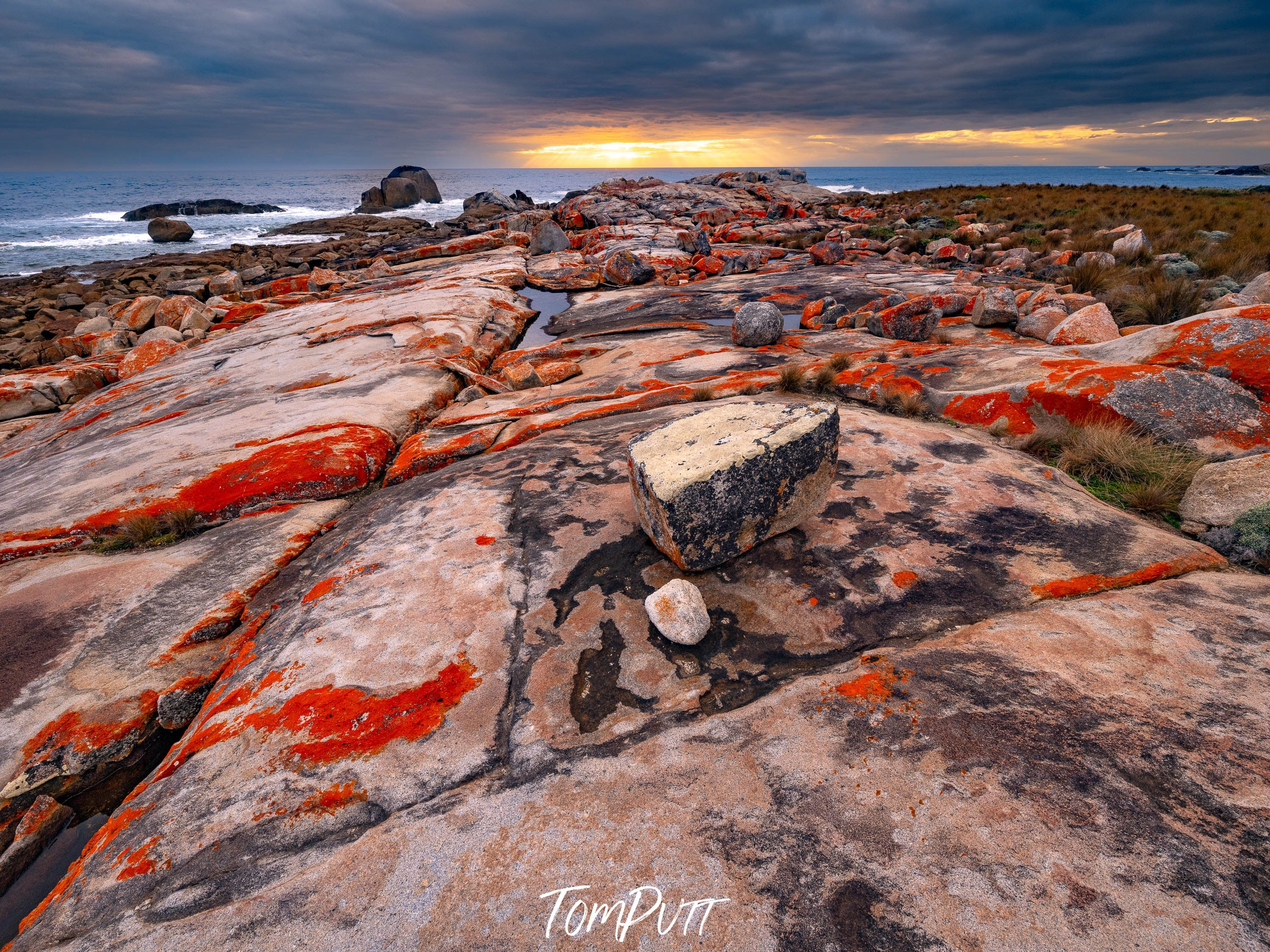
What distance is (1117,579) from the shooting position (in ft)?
12.4

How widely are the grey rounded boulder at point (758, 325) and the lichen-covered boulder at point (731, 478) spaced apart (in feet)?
19.7

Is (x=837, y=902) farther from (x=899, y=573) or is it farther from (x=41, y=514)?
(x=41, y=514)

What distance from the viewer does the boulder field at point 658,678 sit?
2174mm

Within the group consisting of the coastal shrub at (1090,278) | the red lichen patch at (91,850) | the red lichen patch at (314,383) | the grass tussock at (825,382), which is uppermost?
the coastal shrub at (1090,278)

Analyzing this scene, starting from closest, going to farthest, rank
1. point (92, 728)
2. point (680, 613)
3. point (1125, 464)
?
point (680, 613), point (92, 728), point (1125, 464)

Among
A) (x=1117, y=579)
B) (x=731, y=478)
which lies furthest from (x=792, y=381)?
(x=1117, y=579)

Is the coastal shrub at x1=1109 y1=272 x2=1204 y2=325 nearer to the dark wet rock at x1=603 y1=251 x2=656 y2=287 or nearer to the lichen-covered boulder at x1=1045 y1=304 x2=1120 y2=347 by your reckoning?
the lichen-covered boulder at x1=1045 y1=304 x2=1120 y2=347

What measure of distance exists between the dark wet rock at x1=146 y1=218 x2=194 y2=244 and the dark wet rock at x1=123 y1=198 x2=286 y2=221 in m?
28.6

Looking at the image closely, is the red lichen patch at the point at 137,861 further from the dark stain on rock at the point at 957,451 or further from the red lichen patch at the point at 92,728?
the dark stain on rock at the point at 957,451

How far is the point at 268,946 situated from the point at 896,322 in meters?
11.7

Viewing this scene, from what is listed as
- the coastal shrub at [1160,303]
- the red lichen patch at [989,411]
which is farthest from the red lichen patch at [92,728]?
the coastal shrub at [1160,303]

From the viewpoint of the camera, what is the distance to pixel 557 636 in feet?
12.5

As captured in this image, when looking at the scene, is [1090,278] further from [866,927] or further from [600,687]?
[866,927]

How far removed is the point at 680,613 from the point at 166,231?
7419 centimetres
